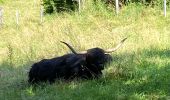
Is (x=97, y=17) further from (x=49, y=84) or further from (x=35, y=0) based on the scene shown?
(x=35, y=0)

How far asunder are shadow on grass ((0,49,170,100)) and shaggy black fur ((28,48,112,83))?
10.6 inches

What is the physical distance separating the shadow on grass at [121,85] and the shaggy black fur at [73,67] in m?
0.27

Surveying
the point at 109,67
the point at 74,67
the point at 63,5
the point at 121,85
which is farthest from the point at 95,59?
the point at 63,5

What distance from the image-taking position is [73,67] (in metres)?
9.73

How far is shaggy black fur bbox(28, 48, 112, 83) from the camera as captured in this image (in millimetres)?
9484

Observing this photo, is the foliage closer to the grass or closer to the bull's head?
the grass

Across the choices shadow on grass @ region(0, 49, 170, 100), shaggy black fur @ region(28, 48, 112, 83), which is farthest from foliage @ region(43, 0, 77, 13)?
shadow on grass @ region(0, 49, 170, 100)

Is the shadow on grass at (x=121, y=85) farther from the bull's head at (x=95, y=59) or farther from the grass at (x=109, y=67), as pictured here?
the bull's head at (x=95, y=59)

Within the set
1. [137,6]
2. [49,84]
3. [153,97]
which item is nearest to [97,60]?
[49,84]

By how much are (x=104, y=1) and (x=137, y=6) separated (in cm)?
225

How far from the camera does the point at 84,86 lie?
8484 millimetres

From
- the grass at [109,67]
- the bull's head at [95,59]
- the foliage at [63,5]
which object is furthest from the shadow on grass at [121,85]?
the foliage at [63,5]

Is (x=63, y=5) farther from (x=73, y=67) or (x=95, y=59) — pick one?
(x=95, y=59)

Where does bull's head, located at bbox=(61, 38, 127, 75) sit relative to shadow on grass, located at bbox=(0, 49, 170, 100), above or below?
above
